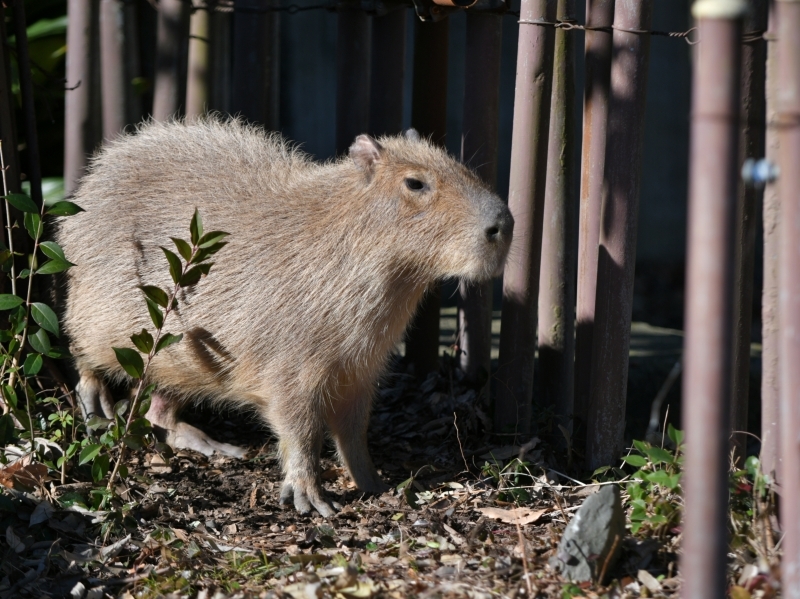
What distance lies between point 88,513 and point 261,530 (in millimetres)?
539

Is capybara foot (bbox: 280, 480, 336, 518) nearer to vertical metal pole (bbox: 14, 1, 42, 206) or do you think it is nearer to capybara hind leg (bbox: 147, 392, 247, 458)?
capybara hind leg (bbox: 147, 392, 247, 458)

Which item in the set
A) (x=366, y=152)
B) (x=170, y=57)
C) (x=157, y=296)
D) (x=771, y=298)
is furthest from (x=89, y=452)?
(x=771, y=298)

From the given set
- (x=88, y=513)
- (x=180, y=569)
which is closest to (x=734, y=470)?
(x=180, y=569)

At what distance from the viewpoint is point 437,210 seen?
9.50 ft

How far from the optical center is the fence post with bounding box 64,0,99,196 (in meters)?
3.59

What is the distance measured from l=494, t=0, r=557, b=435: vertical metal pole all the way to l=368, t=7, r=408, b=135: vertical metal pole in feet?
2.62

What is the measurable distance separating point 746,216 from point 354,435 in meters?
1.56

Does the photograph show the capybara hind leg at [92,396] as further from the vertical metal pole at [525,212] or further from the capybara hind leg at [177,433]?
the vertical metal pole at [525,212]

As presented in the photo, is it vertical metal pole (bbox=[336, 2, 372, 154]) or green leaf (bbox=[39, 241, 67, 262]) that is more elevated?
vertical metal pole (bbox=[336, 2, 372, 154])

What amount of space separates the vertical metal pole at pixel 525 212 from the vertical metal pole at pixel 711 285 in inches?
66.4

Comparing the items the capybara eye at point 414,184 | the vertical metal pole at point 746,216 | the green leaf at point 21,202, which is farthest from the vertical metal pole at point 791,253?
the green leaf at point 21,202

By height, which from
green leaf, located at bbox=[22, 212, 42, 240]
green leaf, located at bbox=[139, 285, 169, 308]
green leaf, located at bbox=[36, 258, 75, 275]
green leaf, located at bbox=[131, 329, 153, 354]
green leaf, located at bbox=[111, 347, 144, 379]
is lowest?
green leaf, located at bbox=[111, 347, 144, 379]

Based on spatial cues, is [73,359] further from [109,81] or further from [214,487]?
[109,81]

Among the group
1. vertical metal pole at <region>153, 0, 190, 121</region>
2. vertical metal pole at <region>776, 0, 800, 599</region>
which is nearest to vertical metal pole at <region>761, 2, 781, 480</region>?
vertical metal pole at <region>776, 0, 800, 599</region>
